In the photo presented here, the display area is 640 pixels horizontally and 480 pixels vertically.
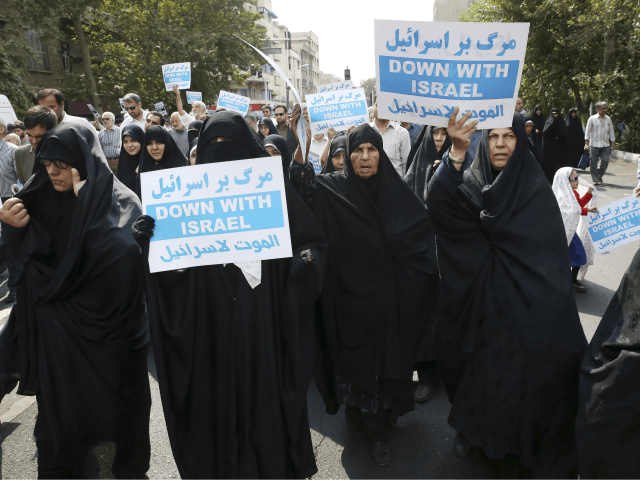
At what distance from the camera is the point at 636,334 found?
6.44ft

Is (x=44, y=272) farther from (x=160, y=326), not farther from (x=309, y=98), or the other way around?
(x=309, y=98)

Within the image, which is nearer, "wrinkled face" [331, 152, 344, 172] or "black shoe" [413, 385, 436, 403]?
"black shoe" [413, 385, 436, 403]

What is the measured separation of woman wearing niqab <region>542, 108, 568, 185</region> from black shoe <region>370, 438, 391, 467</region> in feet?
38.5

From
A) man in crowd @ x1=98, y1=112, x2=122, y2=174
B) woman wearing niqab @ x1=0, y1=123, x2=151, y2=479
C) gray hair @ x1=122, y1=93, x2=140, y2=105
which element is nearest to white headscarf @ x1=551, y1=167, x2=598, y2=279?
woman wearing niqab @ x1=0, y1=123, x2=151, y2=479

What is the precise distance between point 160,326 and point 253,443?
0.70 m

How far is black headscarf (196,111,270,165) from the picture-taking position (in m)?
2.32

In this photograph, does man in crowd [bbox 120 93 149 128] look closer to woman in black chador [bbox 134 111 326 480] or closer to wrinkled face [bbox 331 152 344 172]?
wrinkled face [bbox 331 152 344 172]

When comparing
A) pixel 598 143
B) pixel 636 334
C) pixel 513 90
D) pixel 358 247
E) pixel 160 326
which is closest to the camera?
pixel 636 334

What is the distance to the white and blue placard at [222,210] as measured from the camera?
2.27 meters

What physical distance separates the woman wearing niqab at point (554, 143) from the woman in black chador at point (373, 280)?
37.3 ft

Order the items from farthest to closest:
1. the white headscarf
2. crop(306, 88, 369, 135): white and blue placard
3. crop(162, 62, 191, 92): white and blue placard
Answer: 1. crop(162, 62, 191, 92): white and blue placard
2. the white headscarf
3. crop(306, 88, 369, 135): white and blue placard

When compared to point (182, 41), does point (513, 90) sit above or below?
below

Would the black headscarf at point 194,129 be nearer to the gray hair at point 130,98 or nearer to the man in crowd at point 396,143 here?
the gray hair at point 130,98

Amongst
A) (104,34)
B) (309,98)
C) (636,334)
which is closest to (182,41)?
(104,34)
